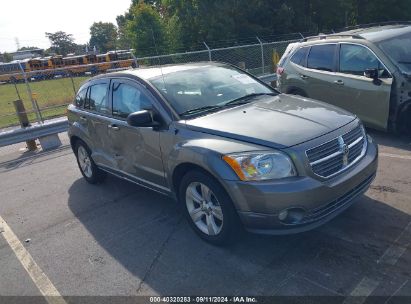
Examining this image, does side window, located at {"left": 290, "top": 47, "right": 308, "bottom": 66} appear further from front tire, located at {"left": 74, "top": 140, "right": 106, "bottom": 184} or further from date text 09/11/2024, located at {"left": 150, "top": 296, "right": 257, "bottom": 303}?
date text 09/11/2024, located at {"left": 150, "top": 296, "right": 257, "bottom": 303}

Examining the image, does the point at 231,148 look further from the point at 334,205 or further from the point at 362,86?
the point at 362,86

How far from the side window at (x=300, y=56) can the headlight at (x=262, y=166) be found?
187 inches

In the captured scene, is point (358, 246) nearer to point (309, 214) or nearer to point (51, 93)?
point (309, 214)

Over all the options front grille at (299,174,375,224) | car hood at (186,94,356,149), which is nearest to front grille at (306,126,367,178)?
car hood at (186,94,356,149)

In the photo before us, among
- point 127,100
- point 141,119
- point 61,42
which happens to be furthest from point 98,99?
point 61,42

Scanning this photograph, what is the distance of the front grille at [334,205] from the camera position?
328 centimetres

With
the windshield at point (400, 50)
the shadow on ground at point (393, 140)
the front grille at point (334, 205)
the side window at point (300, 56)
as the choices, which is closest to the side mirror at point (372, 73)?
the windshield at point (400, 50)

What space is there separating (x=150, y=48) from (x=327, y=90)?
2047 cm

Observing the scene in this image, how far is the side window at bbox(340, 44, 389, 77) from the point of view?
20.1ft

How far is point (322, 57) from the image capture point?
7.12 meters

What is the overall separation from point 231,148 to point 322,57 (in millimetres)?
4512

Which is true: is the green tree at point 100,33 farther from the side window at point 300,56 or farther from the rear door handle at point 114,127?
the rear door handle at point 114,127

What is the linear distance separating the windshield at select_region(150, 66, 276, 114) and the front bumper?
1.22m

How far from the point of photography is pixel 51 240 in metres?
4.51
